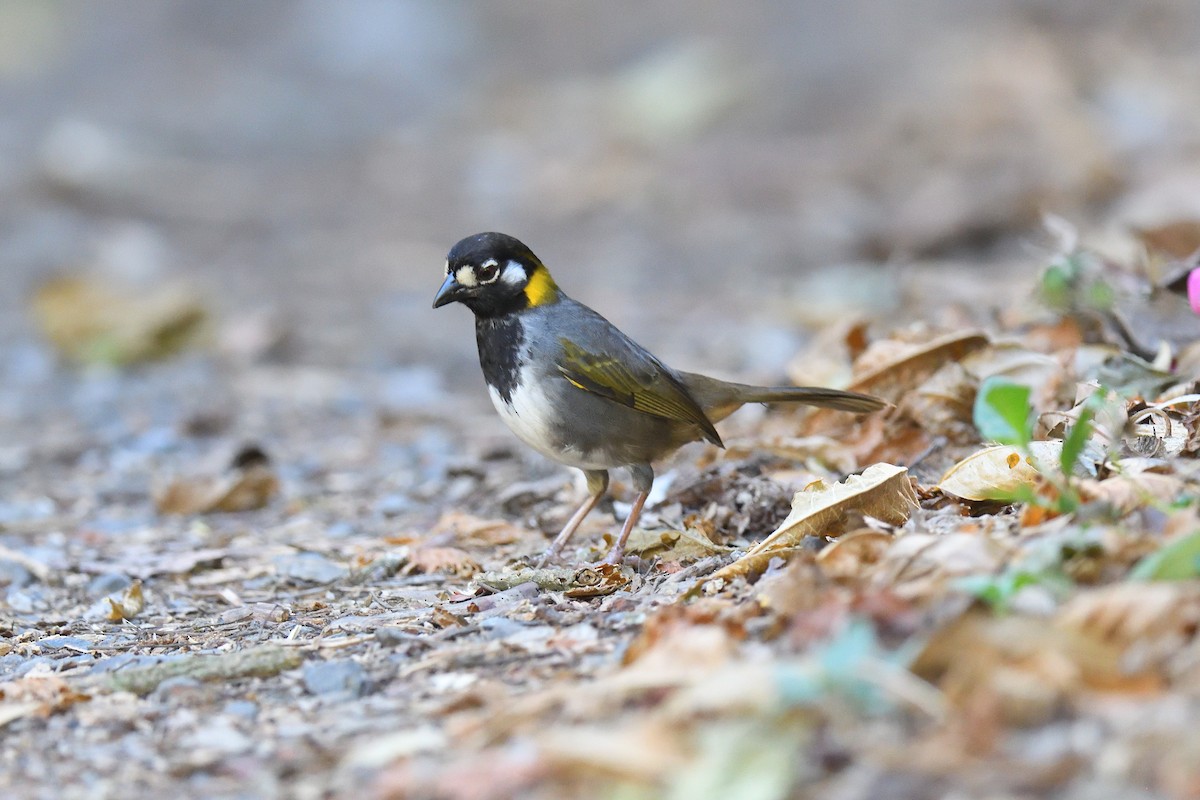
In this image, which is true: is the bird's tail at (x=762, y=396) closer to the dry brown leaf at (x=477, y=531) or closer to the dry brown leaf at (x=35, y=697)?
the dry brown leaf at (x=477, y=531)

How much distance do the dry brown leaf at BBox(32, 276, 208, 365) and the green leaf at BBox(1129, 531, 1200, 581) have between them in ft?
24.3

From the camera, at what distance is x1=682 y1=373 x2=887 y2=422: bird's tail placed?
5.02m

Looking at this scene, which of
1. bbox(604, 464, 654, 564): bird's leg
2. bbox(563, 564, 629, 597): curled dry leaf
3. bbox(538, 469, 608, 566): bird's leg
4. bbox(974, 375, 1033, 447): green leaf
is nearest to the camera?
bbox(974, 375, 1033, 447): green leaf

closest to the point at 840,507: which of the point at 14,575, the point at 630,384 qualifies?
the point at 630,384

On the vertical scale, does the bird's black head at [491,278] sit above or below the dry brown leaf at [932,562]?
above

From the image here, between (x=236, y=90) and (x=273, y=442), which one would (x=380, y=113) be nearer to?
(x=236, y=90)

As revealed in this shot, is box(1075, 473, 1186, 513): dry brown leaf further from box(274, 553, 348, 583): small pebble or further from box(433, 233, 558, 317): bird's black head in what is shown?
box(274, 553, 348, 583): small pebble

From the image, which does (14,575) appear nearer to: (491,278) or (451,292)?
(451,292)

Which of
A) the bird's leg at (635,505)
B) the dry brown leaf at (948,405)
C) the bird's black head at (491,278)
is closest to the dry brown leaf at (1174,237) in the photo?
the dry brown leaf at (948,405)

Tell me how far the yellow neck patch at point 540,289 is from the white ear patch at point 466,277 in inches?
8.1

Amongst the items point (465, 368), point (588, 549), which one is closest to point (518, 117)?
point (465, 368)

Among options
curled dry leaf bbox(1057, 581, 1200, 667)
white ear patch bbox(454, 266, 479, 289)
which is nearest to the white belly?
white ear patch bbox(454, 266, 479, 289)

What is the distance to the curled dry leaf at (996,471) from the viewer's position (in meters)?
3.82

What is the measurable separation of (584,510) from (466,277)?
93 cm
